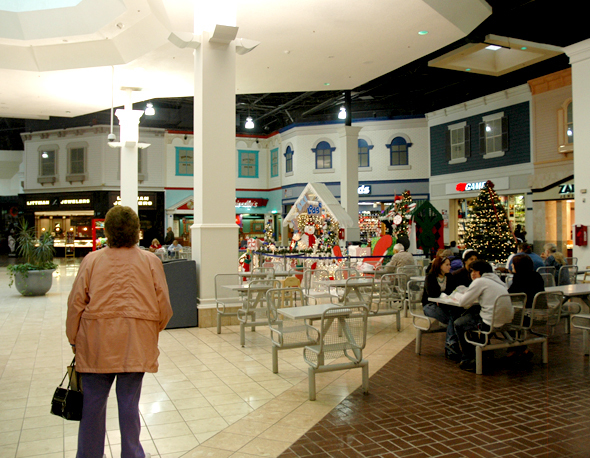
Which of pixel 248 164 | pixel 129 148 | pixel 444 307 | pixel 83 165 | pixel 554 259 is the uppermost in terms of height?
pixel 248 164

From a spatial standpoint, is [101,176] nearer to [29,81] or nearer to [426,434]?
[29,81]

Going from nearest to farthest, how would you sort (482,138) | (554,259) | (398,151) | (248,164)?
(554,259) → (482,138) → (398,151) → (248,164)

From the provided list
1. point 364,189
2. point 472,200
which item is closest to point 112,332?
point 472,200

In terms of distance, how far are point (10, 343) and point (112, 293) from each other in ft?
18.5

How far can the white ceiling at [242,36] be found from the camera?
9477 mm

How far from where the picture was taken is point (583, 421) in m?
3.99

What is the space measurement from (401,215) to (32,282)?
10240mm

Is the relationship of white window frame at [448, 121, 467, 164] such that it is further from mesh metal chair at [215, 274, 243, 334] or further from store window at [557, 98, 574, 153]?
mesh metal chair at [215, 274, 243, 334]

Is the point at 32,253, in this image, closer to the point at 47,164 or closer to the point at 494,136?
the point at 47,164

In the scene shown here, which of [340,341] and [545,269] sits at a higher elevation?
[545,269]

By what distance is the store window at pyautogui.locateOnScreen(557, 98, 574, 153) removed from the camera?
16355mm

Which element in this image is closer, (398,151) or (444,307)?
(444,307)

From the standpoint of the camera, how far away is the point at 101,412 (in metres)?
2.84

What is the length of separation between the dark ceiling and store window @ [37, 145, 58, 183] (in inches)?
49.4
